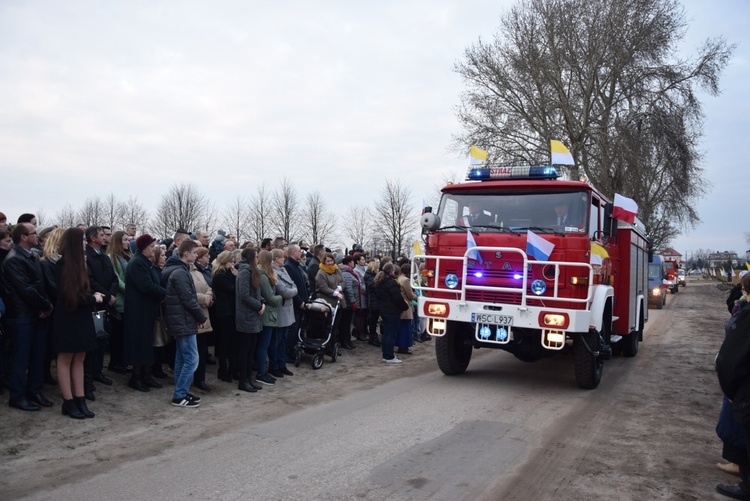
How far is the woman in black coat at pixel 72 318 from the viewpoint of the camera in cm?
672


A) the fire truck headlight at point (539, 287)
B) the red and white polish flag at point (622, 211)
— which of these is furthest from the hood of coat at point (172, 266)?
the red and white polish flag at point (622, 211)

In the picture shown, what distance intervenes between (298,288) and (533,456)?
5740 millimetres

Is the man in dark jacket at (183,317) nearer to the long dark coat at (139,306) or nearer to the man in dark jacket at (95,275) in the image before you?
the long dark coat at (139,306)

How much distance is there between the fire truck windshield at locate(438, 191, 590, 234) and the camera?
30.3ft

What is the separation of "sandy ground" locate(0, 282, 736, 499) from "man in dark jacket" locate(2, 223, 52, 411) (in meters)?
0.30

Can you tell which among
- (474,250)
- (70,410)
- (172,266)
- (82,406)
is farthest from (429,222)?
(70,410)

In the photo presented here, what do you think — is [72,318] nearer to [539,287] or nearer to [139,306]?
[139,306]

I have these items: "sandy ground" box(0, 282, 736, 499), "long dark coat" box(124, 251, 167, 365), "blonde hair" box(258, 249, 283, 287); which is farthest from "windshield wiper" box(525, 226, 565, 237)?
"long dark coat" box(124, 251, 167, 365)

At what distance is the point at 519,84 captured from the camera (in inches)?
1346

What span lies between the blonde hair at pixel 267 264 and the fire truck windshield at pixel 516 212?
2872 millimetres

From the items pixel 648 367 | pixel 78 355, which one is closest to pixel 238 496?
pixel 78 355

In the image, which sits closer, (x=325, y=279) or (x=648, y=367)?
(x=325, y=279)

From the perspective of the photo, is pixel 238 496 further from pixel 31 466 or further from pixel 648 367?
pixel 648 367

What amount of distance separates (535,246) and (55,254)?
20.9 ft
